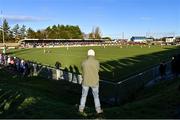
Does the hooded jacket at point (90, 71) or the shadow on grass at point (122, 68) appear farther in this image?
the shadow on grass at point (122, 68)

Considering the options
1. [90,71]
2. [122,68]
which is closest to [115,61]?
[122,68]

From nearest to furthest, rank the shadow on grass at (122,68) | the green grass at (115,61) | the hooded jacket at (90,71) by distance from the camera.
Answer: the hooded jacket at (90,71)
the shadow on grass at (122,68)
the green grass at (115,61)

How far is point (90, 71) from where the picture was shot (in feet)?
37.9

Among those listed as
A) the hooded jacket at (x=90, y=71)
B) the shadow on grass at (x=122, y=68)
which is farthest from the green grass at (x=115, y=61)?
the hooded jacket at (x=90, y=71)

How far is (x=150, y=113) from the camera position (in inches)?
463

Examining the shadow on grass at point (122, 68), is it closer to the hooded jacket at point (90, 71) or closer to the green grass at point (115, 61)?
the green grass at point (115, 61)

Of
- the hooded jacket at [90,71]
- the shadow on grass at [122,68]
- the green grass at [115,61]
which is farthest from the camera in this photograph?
the green grass at [115,61]

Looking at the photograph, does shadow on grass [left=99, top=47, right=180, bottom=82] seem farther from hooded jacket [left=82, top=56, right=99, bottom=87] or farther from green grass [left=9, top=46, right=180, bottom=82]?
hooded jacket [left=82, top=56, right=99, bottom=87]

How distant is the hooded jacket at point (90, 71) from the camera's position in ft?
38.0

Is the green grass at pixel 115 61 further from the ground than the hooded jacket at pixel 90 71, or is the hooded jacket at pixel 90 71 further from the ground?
the hooded jacket at pixel 90 71

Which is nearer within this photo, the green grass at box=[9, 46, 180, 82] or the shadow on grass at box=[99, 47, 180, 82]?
the shadow on grass at box=[99, 47, 180, 82]

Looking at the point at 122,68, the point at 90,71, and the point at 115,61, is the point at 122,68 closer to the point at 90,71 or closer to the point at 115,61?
the point at 115,61

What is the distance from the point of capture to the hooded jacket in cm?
1158

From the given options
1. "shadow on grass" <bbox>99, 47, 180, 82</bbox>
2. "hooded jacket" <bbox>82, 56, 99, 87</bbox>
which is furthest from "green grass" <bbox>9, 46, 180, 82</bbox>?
"hooded jacket" <bbox>82, 56, 99, 87</bbox>
